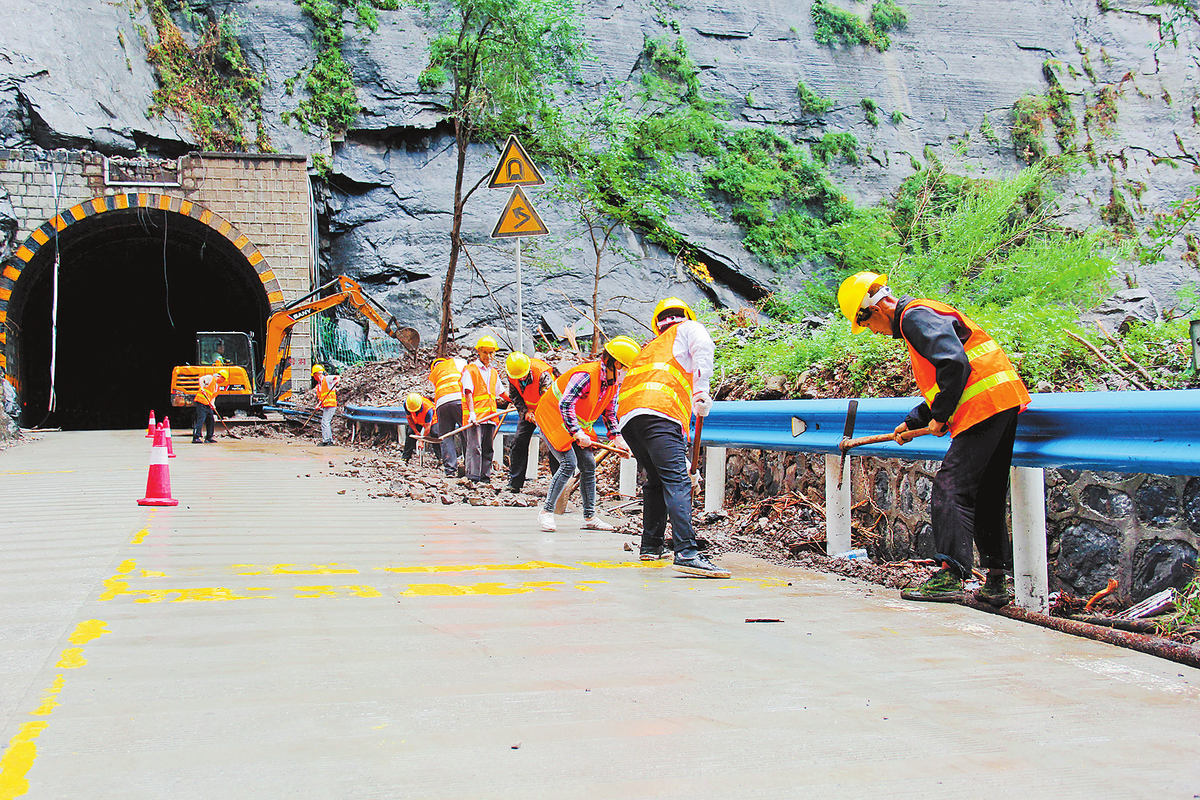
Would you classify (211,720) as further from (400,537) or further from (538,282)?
(538,282)

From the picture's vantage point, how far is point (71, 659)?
337 cm

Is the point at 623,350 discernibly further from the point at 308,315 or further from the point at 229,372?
the point at 229,372

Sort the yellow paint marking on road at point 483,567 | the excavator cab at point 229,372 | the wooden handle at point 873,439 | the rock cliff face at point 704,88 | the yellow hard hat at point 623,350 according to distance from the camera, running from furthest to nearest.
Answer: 1. the rock cliff face at point 704,88
2. the excavator cab at point 229,372
3. the yellow hard hat at point 623,350
4. the yellow paint marking on road at point 483,567
5. the wooden handle at point 873,439

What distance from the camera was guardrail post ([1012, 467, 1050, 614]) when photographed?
4.45m

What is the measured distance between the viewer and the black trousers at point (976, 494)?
15.0 ft

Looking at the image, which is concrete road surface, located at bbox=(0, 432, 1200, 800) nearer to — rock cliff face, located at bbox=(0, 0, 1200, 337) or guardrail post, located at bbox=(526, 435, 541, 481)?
guardrail post, located at bbox=(526, 435, 541, 481)

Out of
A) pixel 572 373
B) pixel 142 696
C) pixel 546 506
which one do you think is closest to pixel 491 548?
pixel 546 506

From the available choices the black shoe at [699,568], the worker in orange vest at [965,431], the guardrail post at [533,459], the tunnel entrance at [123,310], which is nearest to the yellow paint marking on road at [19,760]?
the black shoe at [699,568]

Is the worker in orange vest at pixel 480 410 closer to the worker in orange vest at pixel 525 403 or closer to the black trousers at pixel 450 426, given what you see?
the black trousers at pixel 450 426

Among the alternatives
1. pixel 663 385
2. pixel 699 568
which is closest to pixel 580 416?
pixel 663 385

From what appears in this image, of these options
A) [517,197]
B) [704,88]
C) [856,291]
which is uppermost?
[704,88]

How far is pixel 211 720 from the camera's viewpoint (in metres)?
2.75

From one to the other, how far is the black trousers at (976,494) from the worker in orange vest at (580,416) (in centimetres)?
346

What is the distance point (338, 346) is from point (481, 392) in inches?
705
